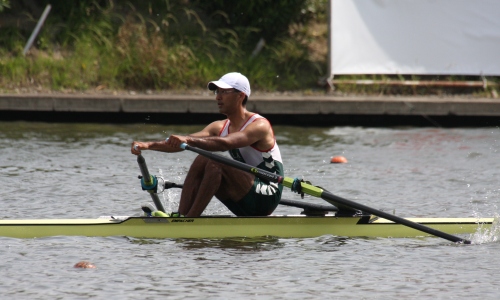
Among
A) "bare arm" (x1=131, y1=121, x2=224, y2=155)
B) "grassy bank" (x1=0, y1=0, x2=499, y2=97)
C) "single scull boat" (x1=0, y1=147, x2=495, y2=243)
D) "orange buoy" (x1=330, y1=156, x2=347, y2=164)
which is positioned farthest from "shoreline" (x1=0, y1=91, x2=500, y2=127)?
"single scull boat" (x1=0, y1=147, x2=495, y2=243)

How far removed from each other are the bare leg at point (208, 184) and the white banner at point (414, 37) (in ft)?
32.6

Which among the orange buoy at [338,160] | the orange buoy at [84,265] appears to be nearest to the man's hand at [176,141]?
the orange buoy at [84,265]

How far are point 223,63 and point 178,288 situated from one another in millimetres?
11616

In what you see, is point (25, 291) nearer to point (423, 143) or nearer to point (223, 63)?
point (423, 143)

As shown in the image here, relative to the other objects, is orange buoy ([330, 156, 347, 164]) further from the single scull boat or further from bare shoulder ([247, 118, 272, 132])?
bare shoulder ([247, 118, 272, 132])

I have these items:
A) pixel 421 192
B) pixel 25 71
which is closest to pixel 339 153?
pixel 421 192

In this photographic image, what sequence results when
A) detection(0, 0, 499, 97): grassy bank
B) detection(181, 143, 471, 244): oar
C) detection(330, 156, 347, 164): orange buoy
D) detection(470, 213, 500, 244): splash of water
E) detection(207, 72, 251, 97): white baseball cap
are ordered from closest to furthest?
1. detection(181, 143, 471, 244): oar
2. detection(207, 72, 251, 97): white baseball cap
3. detection(470, 213, 500, 244): splash of water
4. detection(330, 156, 347, 164): orange buoy
5. detection(0, 0, 499, 97): grassy bank

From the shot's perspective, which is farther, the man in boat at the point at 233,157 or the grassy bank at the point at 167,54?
the grassy bank at the point at 167,54

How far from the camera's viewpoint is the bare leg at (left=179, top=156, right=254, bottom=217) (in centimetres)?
795

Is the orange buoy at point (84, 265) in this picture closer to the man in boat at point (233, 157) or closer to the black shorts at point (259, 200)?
the man in boat at point (233, 157)

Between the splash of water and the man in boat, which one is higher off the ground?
the man in boat

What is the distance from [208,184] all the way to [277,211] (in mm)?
2041

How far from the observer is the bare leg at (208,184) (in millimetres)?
7949

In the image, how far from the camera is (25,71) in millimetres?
17266
